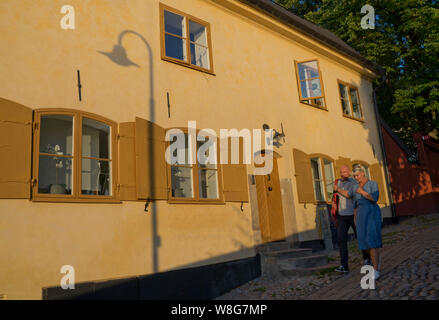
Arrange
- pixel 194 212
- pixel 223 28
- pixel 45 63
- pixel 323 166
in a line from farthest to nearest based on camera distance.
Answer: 1. pixel 323 166
2. pixel 223 28
3. pixel 194 212
4. pixel 45 63

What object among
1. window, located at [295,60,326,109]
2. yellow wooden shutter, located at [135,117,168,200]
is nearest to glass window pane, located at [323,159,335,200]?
window, located at [295,60,326,109]

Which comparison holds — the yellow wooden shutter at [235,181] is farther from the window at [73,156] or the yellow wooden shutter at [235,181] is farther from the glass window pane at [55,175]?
the glass window pane at [55,175]

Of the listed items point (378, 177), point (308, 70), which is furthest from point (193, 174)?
point (378, 177)

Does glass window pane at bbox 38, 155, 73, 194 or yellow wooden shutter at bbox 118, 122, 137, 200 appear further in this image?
yellow wooden shutter at bbox 118, 122, 137, 200

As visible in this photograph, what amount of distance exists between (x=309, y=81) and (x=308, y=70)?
16.6 inches

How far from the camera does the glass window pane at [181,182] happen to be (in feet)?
21.8

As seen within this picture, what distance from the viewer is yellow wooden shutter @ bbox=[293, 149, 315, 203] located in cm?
905

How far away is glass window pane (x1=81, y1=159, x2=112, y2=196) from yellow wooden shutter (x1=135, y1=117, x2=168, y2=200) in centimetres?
47

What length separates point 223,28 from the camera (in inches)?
336

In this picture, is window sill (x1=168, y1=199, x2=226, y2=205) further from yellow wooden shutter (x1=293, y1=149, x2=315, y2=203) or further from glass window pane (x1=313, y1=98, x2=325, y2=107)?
glass window pane (x1=313, y1=98, x2=325, y2=107)

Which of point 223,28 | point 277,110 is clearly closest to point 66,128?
point 223,28
